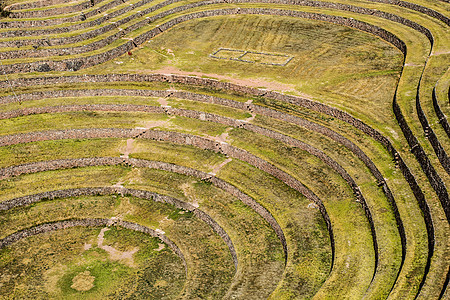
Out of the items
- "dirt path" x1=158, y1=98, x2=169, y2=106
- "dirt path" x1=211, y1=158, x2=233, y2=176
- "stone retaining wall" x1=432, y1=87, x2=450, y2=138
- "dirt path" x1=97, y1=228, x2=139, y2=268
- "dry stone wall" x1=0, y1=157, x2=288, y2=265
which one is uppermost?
"stone retaining wall" x1=432, y1=87, x2=450, y2=138

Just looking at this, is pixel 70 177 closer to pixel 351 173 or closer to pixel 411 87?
pixel 351 173

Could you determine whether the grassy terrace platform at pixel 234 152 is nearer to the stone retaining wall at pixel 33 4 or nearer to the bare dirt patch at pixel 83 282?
the bare dirt patch at pixel 83 282

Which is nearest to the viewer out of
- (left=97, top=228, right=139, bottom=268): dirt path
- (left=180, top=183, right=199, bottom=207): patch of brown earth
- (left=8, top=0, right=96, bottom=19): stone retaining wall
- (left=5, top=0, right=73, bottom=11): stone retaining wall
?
(left=97, top=228, right=139, bottom=268): dirt path

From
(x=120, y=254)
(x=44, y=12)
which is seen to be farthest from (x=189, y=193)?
(x=44, y=12)

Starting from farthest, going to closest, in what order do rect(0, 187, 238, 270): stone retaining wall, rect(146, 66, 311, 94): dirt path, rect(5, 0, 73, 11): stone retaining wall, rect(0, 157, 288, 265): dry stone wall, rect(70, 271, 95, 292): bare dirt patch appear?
rect(5, 0, 73, 11): stone retaining wall → rect(146, 66, 311, 94): dirt path → rect(0, 187, 238, 270): stone retaining wall → rect(0, 157, 288, 265): dry stone wall → rect(70, 271, 95, 292): bare dirt patch

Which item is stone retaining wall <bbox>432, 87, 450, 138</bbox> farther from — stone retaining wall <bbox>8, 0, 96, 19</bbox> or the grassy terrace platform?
stone retaining wall <bbox>8, 0, 96, 19</bbox>

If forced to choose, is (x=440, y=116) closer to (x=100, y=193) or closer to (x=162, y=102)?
(x=162, y=102)

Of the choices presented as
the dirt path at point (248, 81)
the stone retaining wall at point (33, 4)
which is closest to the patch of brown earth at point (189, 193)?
the dirt path at point (248, 81)

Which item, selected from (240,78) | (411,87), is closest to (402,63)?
(411,87)

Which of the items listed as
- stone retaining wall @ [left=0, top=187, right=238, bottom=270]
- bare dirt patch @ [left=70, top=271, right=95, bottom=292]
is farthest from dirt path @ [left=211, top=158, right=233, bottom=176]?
bare dirt patch @ [left=70, top=271, right=95, bottom=292]
